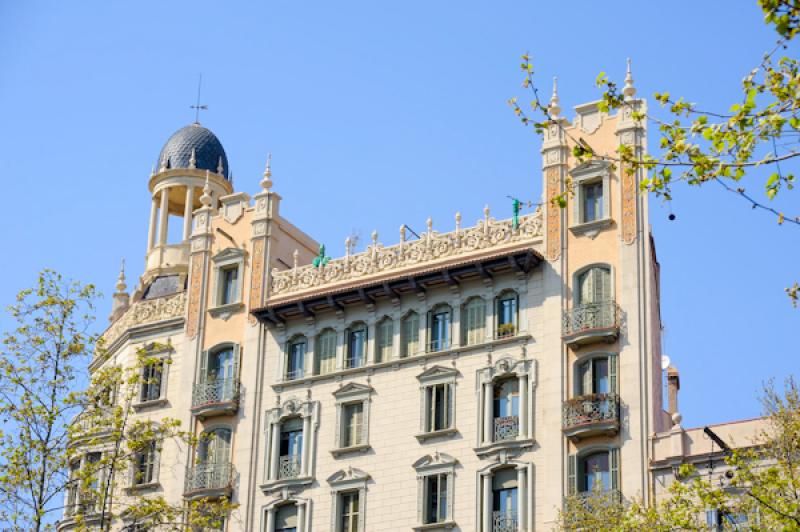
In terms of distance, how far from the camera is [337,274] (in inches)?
2290

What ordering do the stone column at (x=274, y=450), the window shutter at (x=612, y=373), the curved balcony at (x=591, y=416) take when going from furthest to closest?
the stone column at (x=274, y=450), the window shutter at (x=612, y=373), the curved balcony at (x=591, y=416)

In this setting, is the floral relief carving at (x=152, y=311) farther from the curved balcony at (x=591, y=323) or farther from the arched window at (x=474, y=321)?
the curved balcony at (x=591, y=323)

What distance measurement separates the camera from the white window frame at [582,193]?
5331 cm

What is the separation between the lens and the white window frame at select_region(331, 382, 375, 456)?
54656mm

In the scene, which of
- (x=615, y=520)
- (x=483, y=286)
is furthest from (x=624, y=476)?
(x=483, y=286)

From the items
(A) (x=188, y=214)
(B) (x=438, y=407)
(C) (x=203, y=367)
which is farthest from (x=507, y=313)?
(A) (x=188, y=214)

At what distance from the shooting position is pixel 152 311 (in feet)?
207

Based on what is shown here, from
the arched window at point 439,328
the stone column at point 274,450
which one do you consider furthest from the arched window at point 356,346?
the stone column at point 274,450

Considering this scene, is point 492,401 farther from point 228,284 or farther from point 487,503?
point 228,284

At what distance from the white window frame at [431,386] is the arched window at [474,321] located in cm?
128

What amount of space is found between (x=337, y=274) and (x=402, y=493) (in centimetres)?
921

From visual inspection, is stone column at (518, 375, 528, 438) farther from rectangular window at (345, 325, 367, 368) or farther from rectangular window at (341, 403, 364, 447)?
rectangular window at (345, 325, 367, 368)

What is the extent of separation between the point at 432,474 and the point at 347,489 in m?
3.31

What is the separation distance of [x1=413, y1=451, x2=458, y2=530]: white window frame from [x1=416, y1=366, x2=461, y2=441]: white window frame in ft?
2.46
